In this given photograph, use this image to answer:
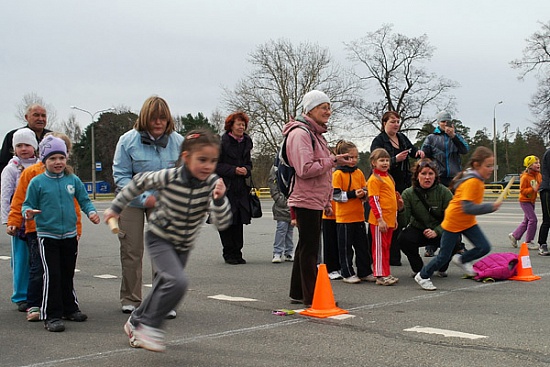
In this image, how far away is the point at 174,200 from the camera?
4961 mm

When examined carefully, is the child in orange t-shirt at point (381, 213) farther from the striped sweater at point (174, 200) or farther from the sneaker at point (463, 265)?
the striped sweater at point (174, 200)

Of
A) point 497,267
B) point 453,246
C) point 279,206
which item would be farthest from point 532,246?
point 453,246

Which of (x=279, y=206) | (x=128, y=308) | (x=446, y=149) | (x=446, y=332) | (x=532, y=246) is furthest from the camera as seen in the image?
(x=532, y=246)

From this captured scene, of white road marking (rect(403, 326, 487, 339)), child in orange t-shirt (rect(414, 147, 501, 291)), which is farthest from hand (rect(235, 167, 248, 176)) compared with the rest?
white road marking (rect(403, 326, 487, 339))

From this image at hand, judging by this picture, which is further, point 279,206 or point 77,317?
point 279,206

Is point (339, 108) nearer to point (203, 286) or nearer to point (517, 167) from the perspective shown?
point (517, 167)

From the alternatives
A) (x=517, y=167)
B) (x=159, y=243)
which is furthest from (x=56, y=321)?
(x=517, y=167)

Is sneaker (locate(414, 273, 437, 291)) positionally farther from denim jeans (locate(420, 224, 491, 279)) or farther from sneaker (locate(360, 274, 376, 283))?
sneaker (locate(360, 274, 376, 283))

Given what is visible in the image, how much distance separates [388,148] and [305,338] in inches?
182

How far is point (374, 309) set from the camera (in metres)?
6.57

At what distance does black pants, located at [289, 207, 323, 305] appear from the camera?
263 inches

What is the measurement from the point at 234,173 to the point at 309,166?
13.4 feet

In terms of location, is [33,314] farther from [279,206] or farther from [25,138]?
[279,206]

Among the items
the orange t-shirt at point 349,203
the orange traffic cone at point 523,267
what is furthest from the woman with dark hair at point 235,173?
the orange traffic cone at point 523,267
